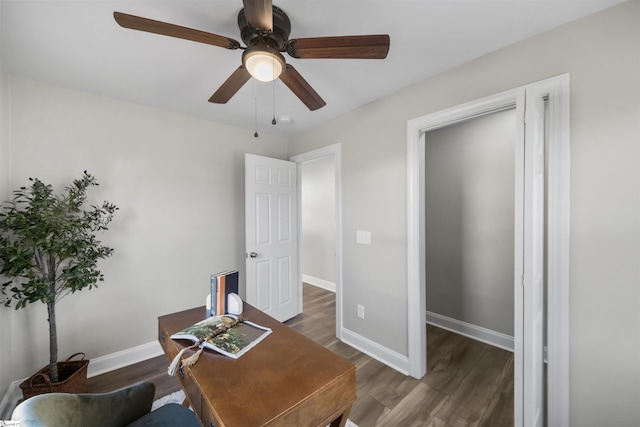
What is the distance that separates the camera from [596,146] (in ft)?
4.37

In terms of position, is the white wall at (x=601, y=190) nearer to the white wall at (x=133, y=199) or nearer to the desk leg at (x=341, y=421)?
the desk leg at (x=341, y=421)

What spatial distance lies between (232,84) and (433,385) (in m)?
2.60

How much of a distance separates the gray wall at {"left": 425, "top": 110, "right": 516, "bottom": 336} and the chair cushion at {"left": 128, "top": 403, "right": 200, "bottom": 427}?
2767 mm

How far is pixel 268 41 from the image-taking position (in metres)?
1.21

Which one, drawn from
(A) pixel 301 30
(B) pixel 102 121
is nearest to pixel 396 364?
(A) pixel 301 30

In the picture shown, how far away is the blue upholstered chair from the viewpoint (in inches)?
31.2

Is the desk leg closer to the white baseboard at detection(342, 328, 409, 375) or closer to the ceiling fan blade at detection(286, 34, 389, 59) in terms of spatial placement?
the white baseboard at detection(342, 328, 409, 375)

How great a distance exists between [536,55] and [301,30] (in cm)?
142

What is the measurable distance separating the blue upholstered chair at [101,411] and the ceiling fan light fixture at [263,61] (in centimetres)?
147

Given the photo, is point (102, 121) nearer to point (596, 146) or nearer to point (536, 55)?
point (536, 55)

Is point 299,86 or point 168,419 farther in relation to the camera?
point 299,86

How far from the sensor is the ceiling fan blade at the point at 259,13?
0.95 metres

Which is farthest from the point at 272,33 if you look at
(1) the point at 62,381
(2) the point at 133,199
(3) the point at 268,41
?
(1) the point at 62,381

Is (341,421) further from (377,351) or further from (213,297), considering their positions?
(377,351)
